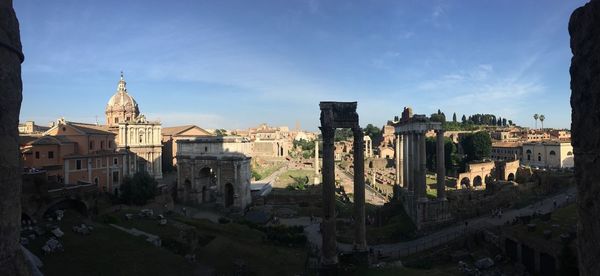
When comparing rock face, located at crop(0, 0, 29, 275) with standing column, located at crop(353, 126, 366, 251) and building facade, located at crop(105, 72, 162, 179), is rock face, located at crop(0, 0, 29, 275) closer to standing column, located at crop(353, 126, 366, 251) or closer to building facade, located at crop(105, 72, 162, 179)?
standing column, located at crop(353, 126, 366, 251)

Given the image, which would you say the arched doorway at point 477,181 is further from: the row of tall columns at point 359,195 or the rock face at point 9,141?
the rock face at point 9,141

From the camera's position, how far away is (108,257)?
53.0ft

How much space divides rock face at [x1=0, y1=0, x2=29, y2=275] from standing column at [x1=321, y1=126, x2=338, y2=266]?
12391mm

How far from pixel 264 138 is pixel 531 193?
73.8 metres

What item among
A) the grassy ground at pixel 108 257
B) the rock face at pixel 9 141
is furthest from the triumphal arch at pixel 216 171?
the rock face at pixel 9 141

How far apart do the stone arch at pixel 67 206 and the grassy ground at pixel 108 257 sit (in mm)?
6457

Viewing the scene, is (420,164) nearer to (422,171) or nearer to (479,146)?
(422,171)

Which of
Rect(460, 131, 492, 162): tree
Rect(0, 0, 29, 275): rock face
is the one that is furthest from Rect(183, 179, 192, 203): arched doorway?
Rect(460, 131, 492, 162): tree

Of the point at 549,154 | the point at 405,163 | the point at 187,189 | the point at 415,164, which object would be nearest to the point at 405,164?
the point at 405,163

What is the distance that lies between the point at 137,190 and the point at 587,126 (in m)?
33.8

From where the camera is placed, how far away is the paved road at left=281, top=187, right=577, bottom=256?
2100cm

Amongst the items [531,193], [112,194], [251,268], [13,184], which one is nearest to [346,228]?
[251,268]

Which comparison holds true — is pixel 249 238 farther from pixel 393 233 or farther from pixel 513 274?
pixel 513 274

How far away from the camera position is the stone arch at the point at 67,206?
80.4 ft
